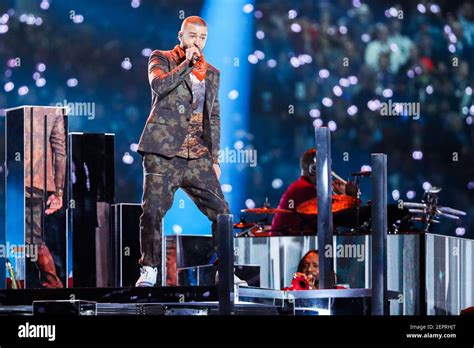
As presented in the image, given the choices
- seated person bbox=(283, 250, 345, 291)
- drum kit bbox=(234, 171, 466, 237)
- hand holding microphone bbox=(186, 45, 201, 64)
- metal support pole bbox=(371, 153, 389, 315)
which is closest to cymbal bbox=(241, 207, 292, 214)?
drum kit bbox=(234, 171, 466, 237)

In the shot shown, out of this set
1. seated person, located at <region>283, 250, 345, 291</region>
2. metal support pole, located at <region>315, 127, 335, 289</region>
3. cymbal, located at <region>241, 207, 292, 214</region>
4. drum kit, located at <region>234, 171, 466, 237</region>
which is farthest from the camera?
cymbal, located at <region>241, 207, 292, 214</region>

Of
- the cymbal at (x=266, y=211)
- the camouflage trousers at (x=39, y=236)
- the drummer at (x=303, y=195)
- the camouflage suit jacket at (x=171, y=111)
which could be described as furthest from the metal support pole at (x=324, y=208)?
the camouflage trousers at (x=39, y=236)

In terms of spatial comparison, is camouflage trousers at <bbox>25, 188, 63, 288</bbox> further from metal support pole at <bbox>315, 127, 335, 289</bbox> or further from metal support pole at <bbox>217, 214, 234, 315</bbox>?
metal support pole at <bbox>217, 214, 234, 315</bbox>

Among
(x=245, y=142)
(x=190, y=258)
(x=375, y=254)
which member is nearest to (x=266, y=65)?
(x=245, y=142)

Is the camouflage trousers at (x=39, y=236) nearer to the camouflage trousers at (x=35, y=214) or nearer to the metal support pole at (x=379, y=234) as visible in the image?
the camouflage trousers at (x=35, y=214)

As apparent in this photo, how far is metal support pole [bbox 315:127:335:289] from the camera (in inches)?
311

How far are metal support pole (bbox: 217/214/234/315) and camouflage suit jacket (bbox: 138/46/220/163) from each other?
4.48 feet

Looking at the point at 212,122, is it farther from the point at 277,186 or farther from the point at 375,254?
the point at 277,186

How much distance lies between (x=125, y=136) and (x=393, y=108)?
217 cm

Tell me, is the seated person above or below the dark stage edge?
above

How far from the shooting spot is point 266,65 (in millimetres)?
10523

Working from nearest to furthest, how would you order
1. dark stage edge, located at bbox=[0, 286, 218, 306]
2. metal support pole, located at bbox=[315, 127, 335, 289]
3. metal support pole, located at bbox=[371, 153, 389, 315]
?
metal support pole, located at bbox=[371, 153, 389, 315] < dark stage edge, located at bbox=[0, 286, 218, 306] < metal support pole, located at bbox=[315, 127, 335, 289]

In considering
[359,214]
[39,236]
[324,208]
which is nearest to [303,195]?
[359,214]

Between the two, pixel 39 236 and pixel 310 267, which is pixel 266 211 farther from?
pixel 39 236
